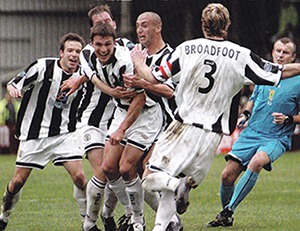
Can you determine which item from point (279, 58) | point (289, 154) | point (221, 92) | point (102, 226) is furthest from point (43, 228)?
point (289, 154)

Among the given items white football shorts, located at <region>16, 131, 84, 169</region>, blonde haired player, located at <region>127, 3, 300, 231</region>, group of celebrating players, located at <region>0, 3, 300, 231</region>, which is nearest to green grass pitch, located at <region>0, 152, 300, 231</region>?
group of celebrating players, located at <region>0, 3, 300, 231</region>

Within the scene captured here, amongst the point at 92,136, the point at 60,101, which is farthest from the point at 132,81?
the point at 60,101

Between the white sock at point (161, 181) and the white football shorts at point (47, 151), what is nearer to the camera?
the white sock at point (161, 181)

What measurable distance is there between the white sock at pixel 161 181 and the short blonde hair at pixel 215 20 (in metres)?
1.26

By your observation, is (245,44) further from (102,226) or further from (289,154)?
(102,226)

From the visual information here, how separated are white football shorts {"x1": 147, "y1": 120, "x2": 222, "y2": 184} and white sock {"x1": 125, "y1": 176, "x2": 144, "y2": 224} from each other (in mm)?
894

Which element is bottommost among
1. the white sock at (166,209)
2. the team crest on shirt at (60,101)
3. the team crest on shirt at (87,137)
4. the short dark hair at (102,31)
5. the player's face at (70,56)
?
the white sock at (166,209)

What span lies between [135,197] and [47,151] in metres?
1.36

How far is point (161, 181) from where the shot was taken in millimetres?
4566

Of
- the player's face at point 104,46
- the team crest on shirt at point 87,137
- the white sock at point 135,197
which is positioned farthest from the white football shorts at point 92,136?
the player's face at point 104,46

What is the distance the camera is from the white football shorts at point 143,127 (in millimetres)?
5641

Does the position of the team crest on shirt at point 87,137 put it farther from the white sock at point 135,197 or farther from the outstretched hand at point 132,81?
the outstretched hand at point 132,81

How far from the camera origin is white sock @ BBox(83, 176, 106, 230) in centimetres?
573

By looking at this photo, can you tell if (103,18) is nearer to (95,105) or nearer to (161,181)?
(95,105)
